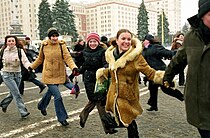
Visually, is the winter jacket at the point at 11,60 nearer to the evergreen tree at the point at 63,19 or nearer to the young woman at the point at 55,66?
the young woman at the point at 55,66

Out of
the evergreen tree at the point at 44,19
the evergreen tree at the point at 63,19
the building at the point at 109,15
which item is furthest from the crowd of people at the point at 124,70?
the building at the point at 109,15

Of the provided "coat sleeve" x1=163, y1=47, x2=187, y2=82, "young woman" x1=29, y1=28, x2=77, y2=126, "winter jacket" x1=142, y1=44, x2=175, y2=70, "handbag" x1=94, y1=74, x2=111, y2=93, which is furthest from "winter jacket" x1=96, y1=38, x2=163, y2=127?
"winter jacket" x1=142, y1=44, x2=175, y2=70

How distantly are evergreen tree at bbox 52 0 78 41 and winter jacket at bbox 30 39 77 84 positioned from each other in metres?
61.0

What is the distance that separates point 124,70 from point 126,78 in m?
0.11

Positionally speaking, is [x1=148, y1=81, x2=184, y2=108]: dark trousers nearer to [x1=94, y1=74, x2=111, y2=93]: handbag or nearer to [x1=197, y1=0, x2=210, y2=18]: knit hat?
[x1=94, y1=74, x2=111, y2=93]: handbag

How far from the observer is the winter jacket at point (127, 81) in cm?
416

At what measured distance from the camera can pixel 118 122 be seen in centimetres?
427

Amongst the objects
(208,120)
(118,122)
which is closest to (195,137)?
(118,122)

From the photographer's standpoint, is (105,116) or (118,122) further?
(105,116)

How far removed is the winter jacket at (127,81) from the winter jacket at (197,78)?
117cm

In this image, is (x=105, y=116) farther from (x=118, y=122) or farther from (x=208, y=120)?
(x=208, y=120)

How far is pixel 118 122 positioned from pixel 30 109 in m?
3.68

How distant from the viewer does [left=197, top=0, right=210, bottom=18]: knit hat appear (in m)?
2.77

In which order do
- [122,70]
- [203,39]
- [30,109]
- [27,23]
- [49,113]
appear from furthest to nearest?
[27,23] < [30,109] < [49,113] < [122,70] < [203,39]
